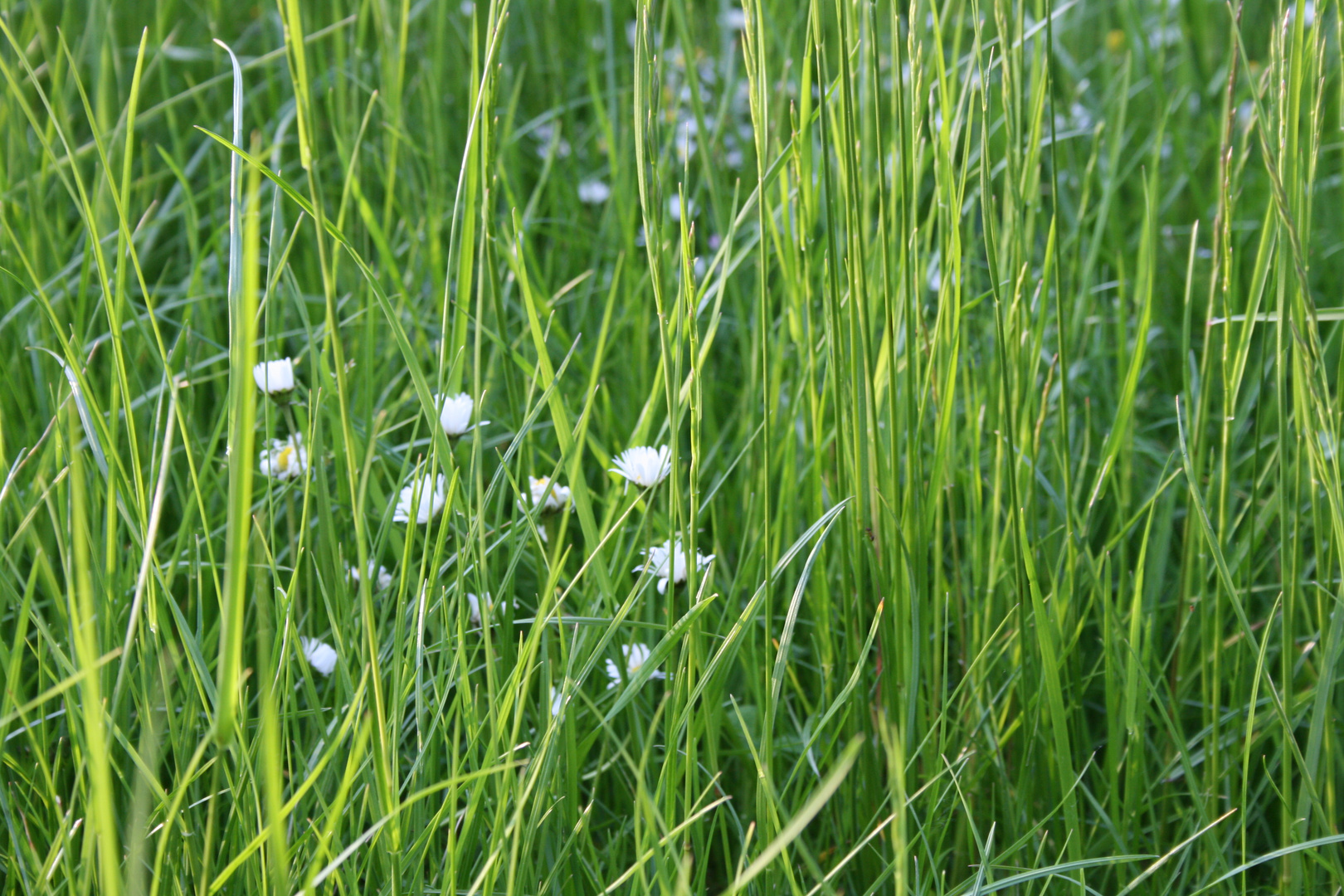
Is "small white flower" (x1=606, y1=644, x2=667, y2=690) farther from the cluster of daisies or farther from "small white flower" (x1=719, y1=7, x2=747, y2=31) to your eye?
"small white flower" (x1=719, y1=7, x2=747, y2=31)

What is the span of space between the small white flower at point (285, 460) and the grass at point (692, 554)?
0.09ft

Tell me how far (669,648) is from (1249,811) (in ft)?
1.52

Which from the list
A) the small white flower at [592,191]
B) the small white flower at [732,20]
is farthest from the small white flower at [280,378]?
the small white flower at [732,20]

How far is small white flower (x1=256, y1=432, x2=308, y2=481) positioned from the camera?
2.24 feet

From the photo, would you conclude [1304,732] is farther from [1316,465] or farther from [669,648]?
[669,648]

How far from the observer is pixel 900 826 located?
0.35 metres

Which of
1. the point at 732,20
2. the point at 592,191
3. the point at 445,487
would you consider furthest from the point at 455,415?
the point at 732,20

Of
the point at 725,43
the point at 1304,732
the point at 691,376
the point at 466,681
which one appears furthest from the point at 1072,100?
the point at 466,681

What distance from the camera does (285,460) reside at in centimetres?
76

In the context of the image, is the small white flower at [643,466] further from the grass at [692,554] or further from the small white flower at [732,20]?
the small white flower at [732,20]

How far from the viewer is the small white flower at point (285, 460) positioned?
2.24 ft

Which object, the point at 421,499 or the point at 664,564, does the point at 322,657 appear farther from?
the point at 664,564

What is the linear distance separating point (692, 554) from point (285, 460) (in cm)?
39

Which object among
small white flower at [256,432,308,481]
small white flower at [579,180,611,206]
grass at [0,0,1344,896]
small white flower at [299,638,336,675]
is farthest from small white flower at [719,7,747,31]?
A: small white flower at [299,638,336,675]
